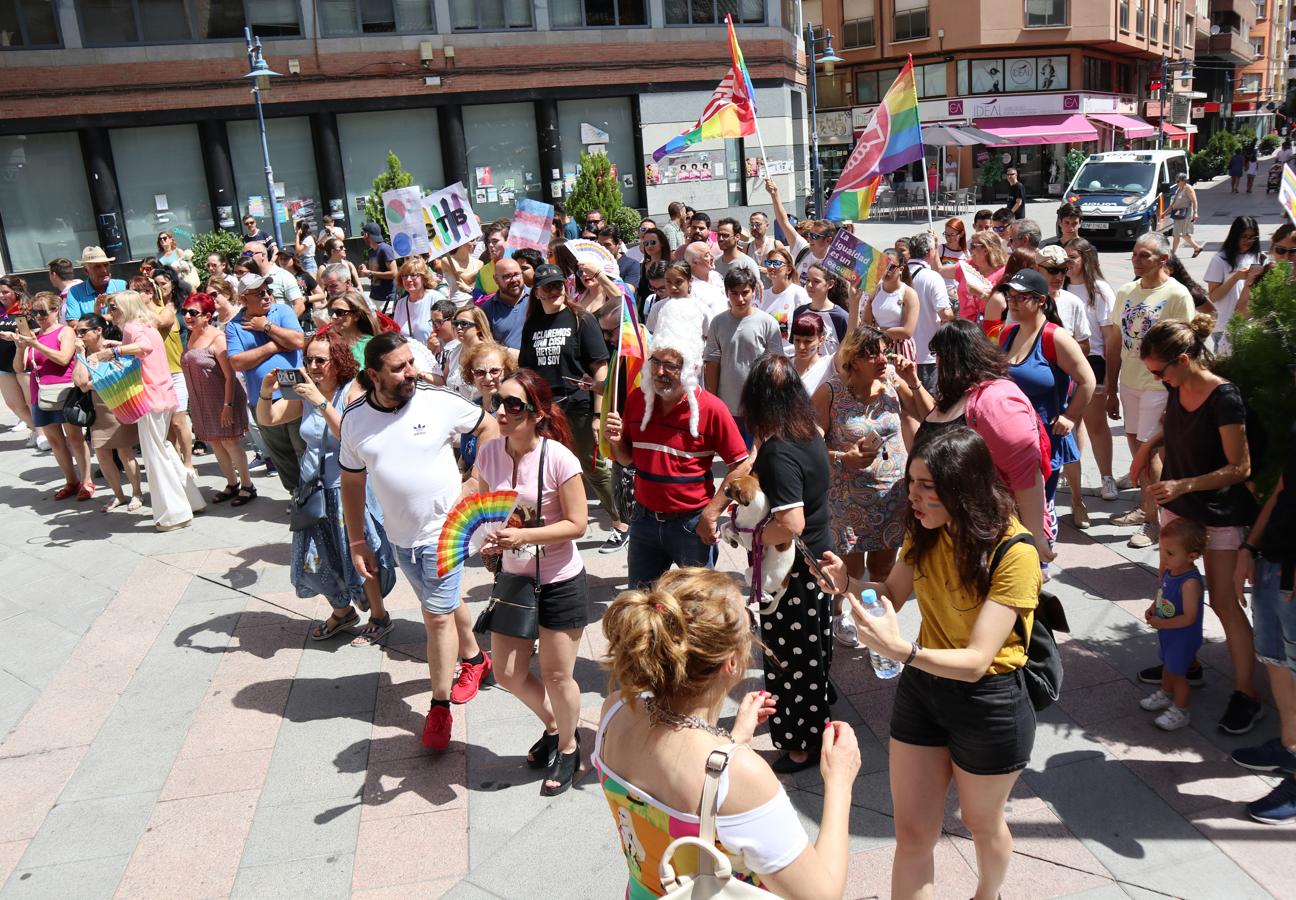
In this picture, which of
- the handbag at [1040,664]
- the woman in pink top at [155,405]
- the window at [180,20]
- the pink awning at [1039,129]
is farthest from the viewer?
the pink awning at [1039,129]

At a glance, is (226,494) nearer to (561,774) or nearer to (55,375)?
(55,375)

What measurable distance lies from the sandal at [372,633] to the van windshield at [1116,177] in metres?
22.1

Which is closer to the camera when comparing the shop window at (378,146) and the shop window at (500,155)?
the shop window at (378,146)

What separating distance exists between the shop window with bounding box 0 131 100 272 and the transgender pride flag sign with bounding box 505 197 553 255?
1853 cm

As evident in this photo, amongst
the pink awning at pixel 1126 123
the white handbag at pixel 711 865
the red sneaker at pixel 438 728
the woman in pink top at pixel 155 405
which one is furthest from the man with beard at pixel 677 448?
the pink awning at pixel 1126 123

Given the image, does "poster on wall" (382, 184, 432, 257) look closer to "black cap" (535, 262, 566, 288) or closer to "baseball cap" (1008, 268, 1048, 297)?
"black cap" (535, 262, 566, 288)

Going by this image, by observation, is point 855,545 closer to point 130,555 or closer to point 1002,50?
point 130,555

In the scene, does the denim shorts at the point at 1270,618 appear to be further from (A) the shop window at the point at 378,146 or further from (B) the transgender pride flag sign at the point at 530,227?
(A) the shop window at the point at 378,146

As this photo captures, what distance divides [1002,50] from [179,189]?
113 feet

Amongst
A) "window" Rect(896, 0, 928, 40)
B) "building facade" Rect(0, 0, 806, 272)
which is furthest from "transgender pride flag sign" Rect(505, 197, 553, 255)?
"window" Rect(896, 0, 928, 40)

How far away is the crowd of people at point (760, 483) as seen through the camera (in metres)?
2.42

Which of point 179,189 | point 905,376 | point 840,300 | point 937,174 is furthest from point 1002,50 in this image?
point 905,376

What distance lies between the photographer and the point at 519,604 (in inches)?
163

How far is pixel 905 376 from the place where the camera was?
520cm
